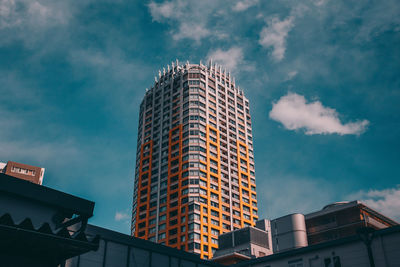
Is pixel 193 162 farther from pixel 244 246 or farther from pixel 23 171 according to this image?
pixel 23 171

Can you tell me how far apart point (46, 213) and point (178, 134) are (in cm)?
9559

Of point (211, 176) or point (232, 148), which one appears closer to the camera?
point (211, 176)

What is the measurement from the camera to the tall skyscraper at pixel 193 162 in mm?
99500

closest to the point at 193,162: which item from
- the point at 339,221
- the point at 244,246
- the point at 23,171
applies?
the point at 244,246

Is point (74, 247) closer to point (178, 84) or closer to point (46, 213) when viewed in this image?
point (46, 213)

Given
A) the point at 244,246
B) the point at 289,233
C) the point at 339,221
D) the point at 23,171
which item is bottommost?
the point at 244,246

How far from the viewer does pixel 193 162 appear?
106 metres

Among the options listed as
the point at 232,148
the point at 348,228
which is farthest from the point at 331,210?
the point at 232,148

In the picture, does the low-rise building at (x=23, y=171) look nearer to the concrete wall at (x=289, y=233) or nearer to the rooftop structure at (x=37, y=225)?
the concrete wall at (x=289, y=233)

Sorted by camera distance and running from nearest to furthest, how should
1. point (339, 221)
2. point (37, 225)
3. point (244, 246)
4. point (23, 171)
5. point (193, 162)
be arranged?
point (37, 225) → point (339, 221) → point (244, 246) → point (193, 162) → point (23, 171)

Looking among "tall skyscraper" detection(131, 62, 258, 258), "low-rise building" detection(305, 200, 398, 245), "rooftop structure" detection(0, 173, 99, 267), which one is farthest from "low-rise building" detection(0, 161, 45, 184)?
"rooftop structure" detection(0, 173, 99, 267)

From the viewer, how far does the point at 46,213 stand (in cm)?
1823

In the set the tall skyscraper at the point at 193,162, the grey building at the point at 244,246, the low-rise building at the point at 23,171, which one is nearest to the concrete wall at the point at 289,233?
the grey building at the point at 244,246

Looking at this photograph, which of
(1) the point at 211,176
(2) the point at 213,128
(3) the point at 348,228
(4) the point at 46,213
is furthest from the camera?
(2) the point at 213,128
